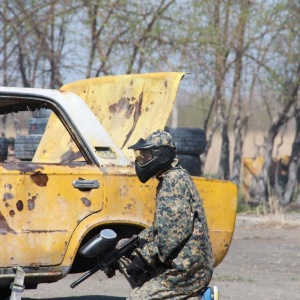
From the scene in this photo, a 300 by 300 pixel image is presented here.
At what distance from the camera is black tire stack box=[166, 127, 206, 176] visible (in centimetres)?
1277

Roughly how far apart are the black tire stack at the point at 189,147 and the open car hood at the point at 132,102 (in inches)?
223

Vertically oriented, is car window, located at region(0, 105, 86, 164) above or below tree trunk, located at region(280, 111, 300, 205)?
above

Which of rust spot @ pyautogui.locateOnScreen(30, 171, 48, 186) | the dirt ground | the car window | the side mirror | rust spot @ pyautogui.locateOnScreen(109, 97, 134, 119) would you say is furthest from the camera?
the dirt ground

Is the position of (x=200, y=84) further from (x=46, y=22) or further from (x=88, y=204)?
(x=88, y=204)

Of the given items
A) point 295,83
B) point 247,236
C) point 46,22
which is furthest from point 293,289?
point 46,22

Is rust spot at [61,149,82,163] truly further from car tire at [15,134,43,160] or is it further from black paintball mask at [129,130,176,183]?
car tire at [15,134,43,160]

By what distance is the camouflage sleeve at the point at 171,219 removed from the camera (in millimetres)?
4922

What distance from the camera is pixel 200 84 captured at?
666 inches

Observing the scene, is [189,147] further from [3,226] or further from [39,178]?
[3,226]

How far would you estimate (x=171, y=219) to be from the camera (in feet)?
16.1

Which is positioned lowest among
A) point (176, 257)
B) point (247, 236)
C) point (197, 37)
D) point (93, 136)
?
point (247, 236)

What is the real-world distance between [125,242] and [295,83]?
36.6ft

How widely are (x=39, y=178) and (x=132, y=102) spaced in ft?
4.78

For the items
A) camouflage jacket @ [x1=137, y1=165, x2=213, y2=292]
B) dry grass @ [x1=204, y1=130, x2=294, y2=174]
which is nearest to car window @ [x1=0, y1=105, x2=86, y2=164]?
camouflage jacket @ [x1=137, y1=165, x2=213, y2=292]
